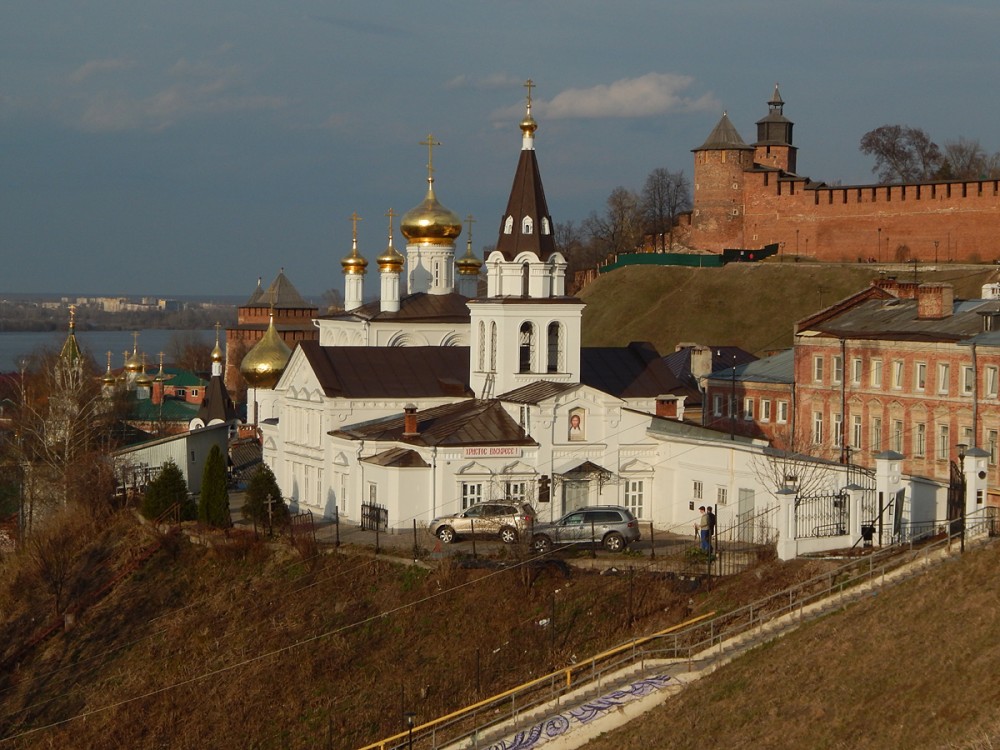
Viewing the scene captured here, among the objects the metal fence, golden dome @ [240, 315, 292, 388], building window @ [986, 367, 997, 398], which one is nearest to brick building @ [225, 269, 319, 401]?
golden dome @ [240, 315, 292, 388]

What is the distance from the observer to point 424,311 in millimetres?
39656

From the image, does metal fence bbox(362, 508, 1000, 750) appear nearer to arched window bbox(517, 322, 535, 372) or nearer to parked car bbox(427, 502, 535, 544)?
parked car bbox(427, 502, 535, 544)

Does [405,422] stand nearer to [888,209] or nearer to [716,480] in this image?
[716,480]

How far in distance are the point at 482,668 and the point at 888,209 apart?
44.3 metres

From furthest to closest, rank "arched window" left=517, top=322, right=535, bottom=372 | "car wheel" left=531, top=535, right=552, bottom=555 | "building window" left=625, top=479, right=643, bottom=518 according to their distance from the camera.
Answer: "arched window" left=517, top=322, right=535, bottom=372 < "building window" left=625, top=479, right=643, bottom=518 < "car wheel" left=531, top=535, right=552, bottom=555

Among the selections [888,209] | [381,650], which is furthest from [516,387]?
[888,209]

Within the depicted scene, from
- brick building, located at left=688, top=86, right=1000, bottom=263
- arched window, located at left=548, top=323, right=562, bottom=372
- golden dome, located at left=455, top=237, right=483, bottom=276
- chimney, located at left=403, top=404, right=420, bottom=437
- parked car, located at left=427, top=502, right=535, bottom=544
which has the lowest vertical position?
parked car, located at left=427, top=502, right=535, bottom=544

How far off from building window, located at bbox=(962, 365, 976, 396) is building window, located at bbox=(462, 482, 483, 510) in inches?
344

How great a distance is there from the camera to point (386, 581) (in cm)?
2545

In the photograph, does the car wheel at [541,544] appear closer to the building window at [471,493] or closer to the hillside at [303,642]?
the hillside at [303,642]

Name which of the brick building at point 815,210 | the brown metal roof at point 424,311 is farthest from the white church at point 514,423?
the brick building at point 815,210

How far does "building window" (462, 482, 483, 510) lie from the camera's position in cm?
2848

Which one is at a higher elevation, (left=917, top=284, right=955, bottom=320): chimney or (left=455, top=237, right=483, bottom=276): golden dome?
(left=455, top=237, right=483, bottom=276): golden dome

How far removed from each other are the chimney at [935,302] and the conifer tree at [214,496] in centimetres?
1328
